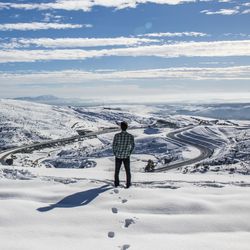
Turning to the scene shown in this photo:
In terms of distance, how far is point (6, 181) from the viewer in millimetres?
13289

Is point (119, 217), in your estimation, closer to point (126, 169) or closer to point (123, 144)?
point (126, 169)

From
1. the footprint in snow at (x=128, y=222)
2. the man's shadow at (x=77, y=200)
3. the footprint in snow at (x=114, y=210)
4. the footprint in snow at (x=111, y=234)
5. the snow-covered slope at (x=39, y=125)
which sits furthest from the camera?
the snow-covered slope at (x=39, y=125)

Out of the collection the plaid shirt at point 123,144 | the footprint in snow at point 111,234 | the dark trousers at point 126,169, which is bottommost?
the footprint in snow at point 111,234

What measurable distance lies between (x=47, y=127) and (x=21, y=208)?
136 m

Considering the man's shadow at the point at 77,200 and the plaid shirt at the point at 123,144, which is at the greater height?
the plaid shirt at the point at 123,144

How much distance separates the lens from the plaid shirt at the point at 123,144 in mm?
14094

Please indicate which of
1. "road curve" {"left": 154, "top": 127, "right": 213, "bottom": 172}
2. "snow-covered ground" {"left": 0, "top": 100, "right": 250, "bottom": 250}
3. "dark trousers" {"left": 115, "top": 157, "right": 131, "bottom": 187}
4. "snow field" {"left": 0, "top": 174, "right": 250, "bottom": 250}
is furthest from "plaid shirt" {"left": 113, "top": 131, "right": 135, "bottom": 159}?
"road curve" {"left": 154, "top": 127, "right": 213, "bottom": 172}

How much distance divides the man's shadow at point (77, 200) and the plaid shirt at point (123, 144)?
5.53ft

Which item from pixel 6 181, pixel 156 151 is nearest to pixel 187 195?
pixel 6 181

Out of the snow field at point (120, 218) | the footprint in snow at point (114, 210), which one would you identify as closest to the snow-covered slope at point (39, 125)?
the snow field at point (120, 218)

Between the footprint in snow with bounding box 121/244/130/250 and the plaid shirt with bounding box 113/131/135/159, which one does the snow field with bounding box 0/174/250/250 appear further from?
the plaid shirt with bounding box 113/131/135/159

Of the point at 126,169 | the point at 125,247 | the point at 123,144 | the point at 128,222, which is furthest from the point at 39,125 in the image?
the point at 125,247

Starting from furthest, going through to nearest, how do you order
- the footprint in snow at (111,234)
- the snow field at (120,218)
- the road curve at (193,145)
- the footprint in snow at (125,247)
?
1. the road curve at (193,145)
2. the footprint in snow at (111,234)
3. the snow field at (120,218)
4. the footprint in snow at (125,247)

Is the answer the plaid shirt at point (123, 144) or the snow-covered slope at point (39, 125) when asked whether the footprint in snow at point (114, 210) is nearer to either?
the plaid shirt at point (123, 144)
